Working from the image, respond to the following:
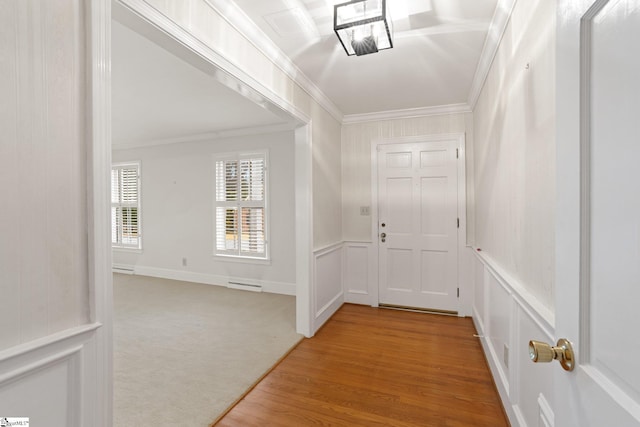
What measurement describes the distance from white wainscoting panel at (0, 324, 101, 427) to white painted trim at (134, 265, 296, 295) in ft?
11.2

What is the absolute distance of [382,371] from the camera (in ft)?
7.61

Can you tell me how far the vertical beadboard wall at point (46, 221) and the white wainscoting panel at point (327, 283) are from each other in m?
2.13

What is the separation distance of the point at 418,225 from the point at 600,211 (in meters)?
3.14

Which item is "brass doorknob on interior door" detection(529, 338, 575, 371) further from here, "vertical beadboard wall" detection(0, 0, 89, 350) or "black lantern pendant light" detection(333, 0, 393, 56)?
"black lantern pendant light" detection(333, 0, 393, 56)

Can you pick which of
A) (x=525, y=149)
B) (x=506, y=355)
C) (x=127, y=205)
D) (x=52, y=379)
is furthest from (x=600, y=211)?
(x=127, y=205)

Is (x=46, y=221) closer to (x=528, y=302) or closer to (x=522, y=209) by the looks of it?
(x=528, y=302)

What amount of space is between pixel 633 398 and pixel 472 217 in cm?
323

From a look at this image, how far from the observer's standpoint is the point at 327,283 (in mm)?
3438

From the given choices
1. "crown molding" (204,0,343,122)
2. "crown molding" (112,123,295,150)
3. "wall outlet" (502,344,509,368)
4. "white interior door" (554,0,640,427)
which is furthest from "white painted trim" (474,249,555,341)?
"crown molding" (112,123,295,150)

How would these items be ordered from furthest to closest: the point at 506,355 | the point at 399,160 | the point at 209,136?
1. the point at 209,136
2. the point at 399,160
3. the point at 506,355

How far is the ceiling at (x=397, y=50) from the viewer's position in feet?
5.94

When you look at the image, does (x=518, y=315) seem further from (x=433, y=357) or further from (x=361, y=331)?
(x=361, y=331)

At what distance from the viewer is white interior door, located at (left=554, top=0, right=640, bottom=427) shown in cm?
49

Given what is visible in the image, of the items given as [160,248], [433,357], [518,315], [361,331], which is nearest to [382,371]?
[433,357]
